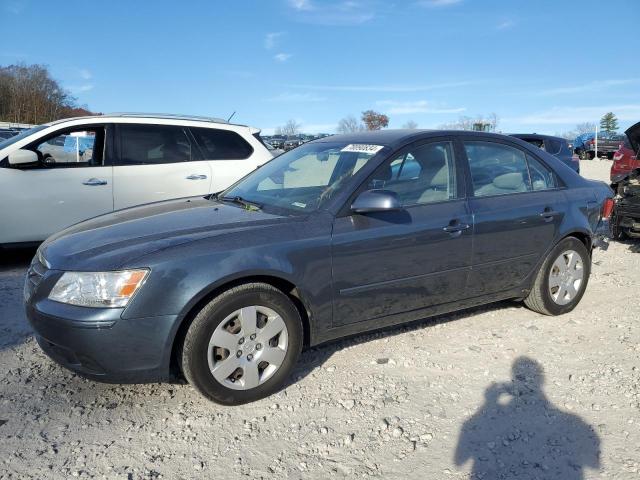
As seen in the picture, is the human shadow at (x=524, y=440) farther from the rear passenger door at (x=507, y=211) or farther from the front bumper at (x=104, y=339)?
the front bumper at (x=104, y=339)

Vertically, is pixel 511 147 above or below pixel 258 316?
above

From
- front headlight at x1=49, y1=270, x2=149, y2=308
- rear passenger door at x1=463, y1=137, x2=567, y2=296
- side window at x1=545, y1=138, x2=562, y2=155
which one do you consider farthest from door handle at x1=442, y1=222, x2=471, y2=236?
side window at x1=545, y1=138, x2=562, y2=155

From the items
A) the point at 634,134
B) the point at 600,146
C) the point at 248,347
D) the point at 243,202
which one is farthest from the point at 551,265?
the point at 600,146

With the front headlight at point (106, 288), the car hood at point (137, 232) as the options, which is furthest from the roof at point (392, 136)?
the front headlight at point (106, 288)

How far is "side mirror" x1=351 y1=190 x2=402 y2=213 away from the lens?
3186 mm

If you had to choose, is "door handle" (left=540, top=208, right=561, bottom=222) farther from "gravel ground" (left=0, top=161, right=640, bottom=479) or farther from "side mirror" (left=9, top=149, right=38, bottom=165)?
"side mirror" (left=9, top=149, right=38, bottom=165)

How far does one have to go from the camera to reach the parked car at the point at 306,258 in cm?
275

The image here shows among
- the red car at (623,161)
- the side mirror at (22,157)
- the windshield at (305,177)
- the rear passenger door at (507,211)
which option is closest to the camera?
the windshield at (305,177)

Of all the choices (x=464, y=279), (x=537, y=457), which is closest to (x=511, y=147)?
(x=464, y=279)

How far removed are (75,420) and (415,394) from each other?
1.92 meters

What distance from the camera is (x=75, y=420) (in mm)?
2867

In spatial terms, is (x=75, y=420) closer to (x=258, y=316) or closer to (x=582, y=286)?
(x=258, y=316)

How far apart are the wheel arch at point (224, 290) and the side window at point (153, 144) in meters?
3.83

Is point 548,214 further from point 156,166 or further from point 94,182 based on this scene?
point 94,182
